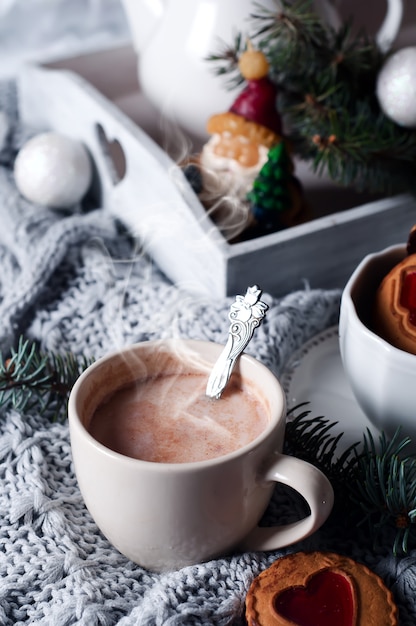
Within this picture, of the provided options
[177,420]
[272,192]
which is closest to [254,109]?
[272,192]

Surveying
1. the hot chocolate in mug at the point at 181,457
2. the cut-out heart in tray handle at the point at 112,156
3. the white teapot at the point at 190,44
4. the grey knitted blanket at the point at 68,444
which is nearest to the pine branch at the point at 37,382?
the grey knitted blanket at the point at 68,444

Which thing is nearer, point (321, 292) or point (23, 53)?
point (321, 292)

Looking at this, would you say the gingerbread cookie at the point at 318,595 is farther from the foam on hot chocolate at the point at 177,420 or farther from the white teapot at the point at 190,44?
the white teapot at the point at 190,44

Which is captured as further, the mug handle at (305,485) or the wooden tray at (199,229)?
the wooden tray at (199,229)

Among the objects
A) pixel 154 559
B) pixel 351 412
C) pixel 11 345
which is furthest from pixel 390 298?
pixel 11 345

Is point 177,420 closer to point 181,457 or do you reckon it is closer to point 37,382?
point 181,457

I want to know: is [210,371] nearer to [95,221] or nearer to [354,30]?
[95,221]

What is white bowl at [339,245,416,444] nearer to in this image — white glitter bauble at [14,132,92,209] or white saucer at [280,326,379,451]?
white saucer at [280,326,379,451]
